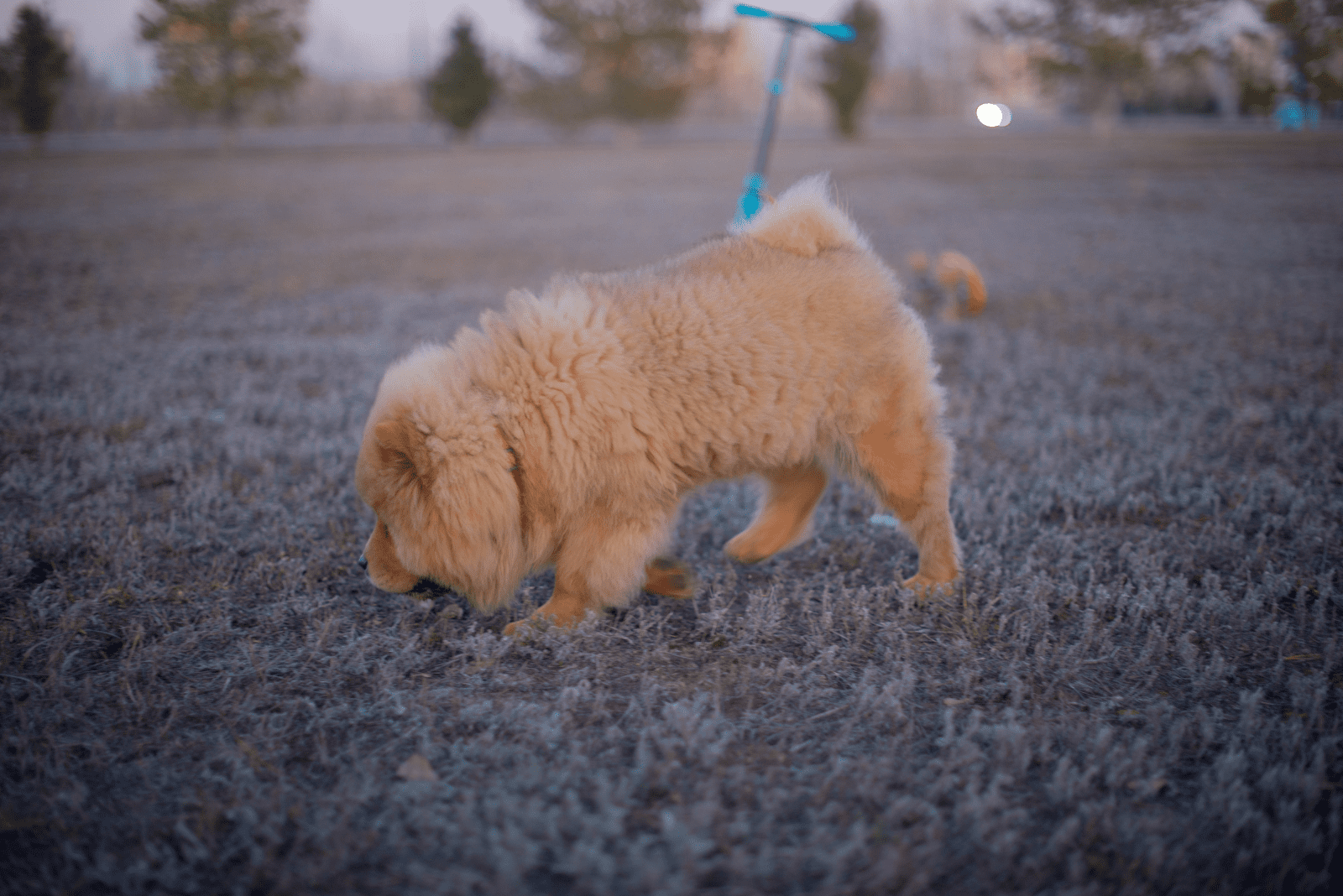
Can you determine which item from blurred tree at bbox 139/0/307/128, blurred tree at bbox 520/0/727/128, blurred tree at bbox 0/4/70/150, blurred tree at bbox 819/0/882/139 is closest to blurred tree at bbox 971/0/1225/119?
blurred tree at bbox 819/0/882/139

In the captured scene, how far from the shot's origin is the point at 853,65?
37281 mm

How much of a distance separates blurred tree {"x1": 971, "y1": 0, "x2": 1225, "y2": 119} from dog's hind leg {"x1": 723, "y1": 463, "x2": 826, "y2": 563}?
40.8ft

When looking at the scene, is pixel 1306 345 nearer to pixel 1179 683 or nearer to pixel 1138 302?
pixel 1138 302

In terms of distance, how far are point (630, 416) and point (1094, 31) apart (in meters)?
20.8

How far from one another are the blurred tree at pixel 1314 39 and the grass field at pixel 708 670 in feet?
13.5

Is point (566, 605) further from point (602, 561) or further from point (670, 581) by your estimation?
point (670, 581)

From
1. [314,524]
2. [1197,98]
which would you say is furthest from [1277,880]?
[1197,98]

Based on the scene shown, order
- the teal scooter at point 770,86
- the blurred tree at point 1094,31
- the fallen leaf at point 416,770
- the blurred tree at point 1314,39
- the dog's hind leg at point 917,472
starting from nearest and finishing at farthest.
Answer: the fallen leaf at point 416,770 → the dog's hind leg at point 917,472 → the teal scooter at point 770,86 → the blurred tree at point 1314,39 → the blurred tree at point 1094,31

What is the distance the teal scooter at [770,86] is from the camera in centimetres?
393

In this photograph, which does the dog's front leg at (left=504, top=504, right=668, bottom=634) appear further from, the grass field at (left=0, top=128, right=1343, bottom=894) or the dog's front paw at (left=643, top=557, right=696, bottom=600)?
the dog's front paw at (left=643, top=557, right=696, bottom=600)

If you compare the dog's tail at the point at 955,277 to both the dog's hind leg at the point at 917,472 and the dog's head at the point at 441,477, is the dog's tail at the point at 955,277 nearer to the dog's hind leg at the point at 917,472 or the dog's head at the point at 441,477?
the dog's hind leg at the point at 917,472

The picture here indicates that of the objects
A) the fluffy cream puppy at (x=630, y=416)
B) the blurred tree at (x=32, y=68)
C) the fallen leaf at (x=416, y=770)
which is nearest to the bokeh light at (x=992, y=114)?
the fluffy cream puppy at (x=630, y=416)

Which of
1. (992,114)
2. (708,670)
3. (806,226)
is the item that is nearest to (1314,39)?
(992,114)

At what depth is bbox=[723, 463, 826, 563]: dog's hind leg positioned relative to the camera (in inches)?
127
